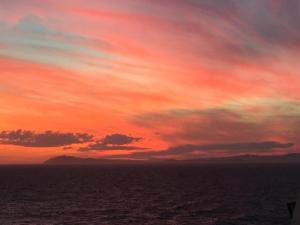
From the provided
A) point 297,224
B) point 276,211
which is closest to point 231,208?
point 276,211

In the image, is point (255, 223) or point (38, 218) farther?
point (38, 218)

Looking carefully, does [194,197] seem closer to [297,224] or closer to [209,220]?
[209,220]

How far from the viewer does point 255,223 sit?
73500mm

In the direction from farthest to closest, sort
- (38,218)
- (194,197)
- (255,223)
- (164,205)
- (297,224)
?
1. (194,197)
2. (164,205)
3. (38,218)
4. (255,223)
5. (297,224)

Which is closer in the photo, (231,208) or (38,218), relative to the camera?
(38,218)

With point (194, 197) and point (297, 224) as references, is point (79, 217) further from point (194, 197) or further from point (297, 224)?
point (297, 224)

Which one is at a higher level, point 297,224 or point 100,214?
point 297,224

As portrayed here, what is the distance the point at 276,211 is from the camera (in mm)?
87188

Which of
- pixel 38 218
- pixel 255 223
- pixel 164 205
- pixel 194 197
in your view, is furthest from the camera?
pixel 194 197

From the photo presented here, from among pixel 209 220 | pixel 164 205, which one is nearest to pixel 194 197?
pixel 164 205

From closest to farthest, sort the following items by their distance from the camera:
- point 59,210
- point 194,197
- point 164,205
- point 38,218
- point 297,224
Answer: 1. point 297,224
2. point 38,218
3. point 59,210
4. point 164,205
5. point 194,197

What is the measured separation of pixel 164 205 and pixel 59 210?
2347 centimetres

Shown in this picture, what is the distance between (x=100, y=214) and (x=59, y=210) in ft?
37.2

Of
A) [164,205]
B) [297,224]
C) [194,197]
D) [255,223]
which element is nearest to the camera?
[297,224]
